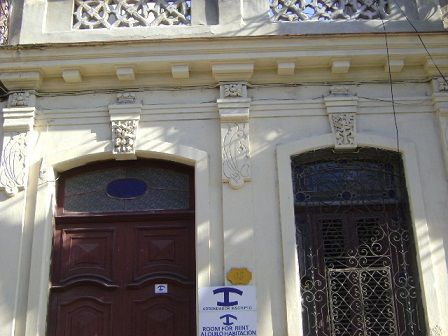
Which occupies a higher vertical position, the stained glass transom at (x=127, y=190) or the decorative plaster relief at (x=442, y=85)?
the decorative plaster relief at (x=442, y=85)

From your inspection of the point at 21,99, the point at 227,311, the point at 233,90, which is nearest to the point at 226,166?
the point at 233,90

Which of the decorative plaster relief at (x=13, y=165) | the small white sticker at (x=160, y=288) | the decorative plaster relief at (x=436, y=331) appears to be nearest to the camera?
the decorative plaster relief at (x=436, y=331)

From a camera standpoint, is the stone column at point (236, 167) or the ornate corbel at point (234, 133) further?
the ornate corbel at point (234, 133)

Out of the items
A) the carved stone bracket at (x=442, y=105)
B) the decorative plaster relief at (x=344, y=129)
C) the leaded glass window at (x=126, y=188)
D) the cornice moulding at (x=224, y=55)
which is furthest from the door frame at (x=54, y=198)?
the carved stone bracket at (x=442, y=105)

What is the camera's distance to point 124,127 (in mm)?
6508

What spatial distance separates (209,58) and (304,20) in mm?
1325

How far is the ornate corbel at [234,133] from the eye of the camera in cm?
625

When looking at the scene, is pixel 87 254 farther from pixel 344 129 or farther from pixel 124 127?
pixel 344 129

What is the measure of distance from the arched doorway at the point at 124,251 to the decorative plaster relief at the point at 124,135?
286 millimetres

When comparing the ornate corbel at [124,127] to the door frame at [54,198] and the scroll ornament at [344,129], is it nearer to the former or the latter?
the door frame at [54,198]

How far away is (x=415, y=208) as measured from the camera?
6.15m

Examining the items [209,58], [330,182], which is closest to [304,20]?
[209,58]

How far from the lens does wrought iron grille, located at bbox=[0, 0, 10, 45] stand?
6934 mm

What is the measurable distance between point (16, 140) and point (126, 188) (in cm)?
135
